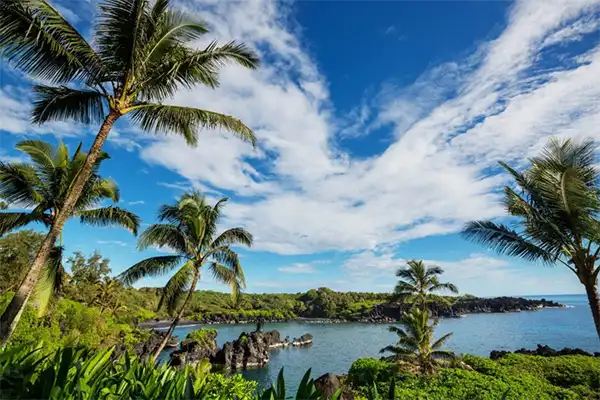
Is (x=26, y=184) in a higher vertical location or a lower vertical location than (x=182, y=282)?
higher

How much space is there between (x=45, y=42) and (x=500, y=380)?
18.1 m

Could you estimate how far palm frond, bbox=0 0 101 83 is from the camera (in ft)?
17.4

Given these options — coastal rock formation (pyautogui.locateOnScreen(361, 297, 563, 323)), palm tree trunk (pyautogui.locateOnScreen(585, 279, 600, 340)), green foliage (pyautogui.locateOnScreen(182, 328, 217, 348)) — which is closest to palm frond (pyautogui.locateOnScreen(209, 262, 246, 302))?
palm tree trunk (pyautogui.locateOnScreen(585, 279, 600, 340))

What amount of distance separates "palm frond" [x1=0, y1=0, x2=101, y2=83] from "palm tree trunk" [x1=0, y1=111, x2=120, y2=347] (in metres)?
1.19

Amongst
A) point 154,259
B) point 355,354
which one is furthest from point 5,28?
point 355,354

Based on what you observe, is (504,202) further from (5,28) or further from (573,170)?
(5,28)

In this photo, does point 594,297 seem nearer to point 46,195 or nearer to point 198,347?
point 46,195

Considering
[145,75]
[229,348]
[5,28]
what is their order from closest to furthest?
[5,28], [145,75], [229,348]

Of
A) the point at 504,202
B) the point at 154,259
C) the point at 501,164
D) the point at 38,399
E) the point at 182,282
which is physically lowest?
the point at 38,399

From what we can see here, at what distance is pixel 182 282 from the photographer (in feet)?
40.2

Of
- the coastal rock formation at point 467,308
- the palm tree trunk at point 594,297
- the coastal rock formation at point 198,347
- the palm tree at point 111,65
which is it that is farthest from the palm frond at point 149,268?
the coastal rock formation at point 467,308

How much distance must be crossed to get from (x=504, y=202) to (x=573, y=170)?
1.98m

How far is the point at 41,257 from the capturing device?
5.54 meters

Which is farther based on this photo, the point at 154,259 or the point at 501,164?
the point at 154,259
